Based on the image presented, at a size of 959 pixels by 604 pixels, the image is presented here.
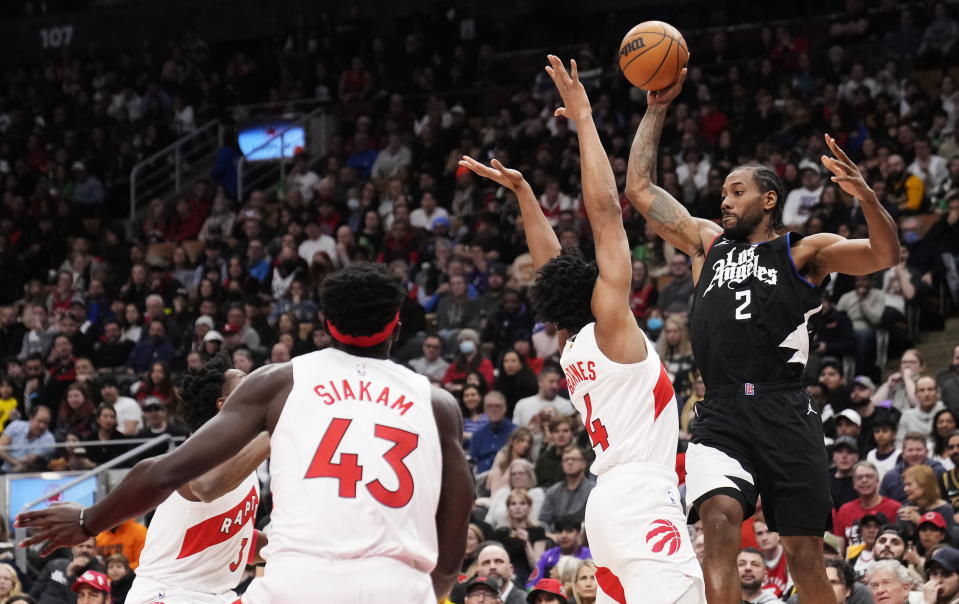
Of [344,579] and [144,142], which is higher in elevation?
[144,142]

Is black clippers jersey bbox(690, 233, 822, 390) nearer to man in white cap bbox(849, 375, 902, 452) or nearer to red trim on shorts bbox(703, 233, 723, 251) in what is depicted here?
red trim on shorts bbox(703, 233, 723, 251)

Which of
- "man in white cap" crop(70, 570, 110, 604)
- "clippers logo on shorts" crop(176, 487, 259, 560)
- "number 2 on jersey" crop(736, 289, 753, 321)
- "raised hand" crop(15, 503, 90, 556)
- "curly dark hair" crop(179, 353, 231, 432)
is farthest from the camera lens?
"man in white cap" crop(70, 570, 110, 604)

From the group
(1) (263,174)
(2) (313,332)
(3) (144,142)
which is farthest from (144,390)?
A: (3) (144,142)

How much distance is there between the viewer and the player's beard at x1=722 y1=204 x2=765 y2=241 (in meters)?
6.59

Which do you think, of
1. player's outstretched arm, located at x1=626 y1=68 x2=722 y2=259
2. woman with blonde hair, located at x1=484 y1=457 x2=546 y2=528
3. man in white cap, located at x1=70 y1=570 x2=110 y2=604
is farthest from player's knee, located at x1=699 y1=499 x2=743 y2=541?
woman with blonde hair, located at x1=484 y1=457 x2=546 y2=528

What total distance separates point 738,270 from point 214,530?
2.72m

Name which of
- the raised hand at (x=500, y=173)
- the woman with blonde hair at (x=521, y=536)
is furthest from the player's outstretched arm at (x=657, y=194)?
the woman with blonde hair at (x=521, y=536)

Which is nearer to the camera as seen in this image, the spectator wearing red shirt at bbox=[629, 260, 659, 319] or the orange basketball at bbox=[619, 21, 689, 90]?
the orange basketball at bbox=[619, 21, 689, 90]

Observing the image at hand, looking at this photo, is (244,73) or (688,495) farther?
(244,73)

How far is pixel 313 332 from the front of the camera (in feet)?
50.7

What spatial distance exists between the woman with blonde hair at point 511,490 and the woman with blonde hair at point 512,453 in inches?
11.3

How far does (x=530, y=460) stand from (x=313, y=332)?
12.8 ft

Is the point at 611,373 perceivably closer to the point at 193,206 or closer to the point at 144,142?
the point at 193,206

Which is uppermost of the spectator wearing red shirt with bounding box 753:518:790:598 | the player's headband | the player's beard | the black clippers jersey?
the player's beard
